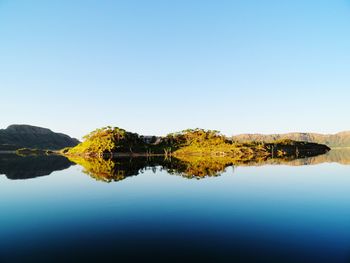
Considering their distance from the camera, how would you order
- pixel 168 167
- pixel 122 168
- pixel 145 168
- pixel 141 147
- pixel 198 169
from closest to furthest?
1. pixel 198 169
2. pixel 122 168
3. pixel 145 168
4. pixel 168 167
5. pixel 141 147

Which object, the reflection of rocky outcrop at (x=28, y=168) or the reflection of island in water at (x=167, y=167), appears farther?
the reflection of rocky outcrop at (x=28, y=168)

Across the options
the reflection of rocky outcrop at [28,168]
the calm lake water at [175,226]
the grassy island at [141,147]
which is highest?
the grassy island at [141,147]

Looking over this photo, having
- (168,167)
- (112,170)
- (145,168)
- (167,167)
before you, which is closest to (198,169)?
(168,167)

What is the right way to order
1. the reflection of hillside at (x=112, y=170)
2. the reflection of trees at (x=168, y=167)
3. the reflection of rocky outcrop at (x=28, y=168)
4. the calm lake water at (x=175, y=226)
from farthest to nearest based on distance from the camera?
the reflection of rocky outcrop at (x=28, y=168)
the reflection of trees at (x=168, y=167)
the reflection of hillside at (x=112, y=170)
the calm lake water at (x=175, y=226)

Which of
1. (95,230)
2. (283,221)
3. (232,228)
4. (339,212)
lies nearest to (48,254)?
(95,230)

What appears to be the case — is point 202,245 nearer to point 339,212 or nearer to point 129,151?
point 339,212

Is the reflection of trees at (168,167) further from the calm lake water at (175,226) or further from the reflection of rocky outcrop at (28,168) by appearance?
the calm lake water at (175,226)

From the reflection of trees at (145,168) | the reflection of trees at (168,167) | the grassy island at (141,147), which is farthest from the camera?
the grassy island at (141,147)

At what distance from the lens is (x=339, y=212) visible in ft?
93.4

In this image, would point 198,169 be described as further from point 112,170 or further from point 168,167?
point 112,170

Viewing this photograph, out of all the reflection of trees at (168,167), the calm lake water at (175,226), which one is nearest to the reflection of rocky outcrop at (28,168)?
the reflection of trees at (168,167)

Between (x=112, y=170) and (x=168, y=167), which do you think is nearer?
(x=112, y=170)

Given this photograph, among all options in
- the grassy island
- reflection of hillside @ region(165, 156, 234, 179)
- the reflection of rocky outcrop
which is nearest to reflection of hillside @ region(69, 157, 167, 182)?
the reflection of rocky outcrop

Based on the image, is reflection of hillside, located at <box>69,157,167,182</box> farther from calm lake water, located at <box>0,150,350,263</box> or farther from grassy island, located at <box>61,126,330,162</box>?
grassy island, located at <box>61,126,330,162</box>
